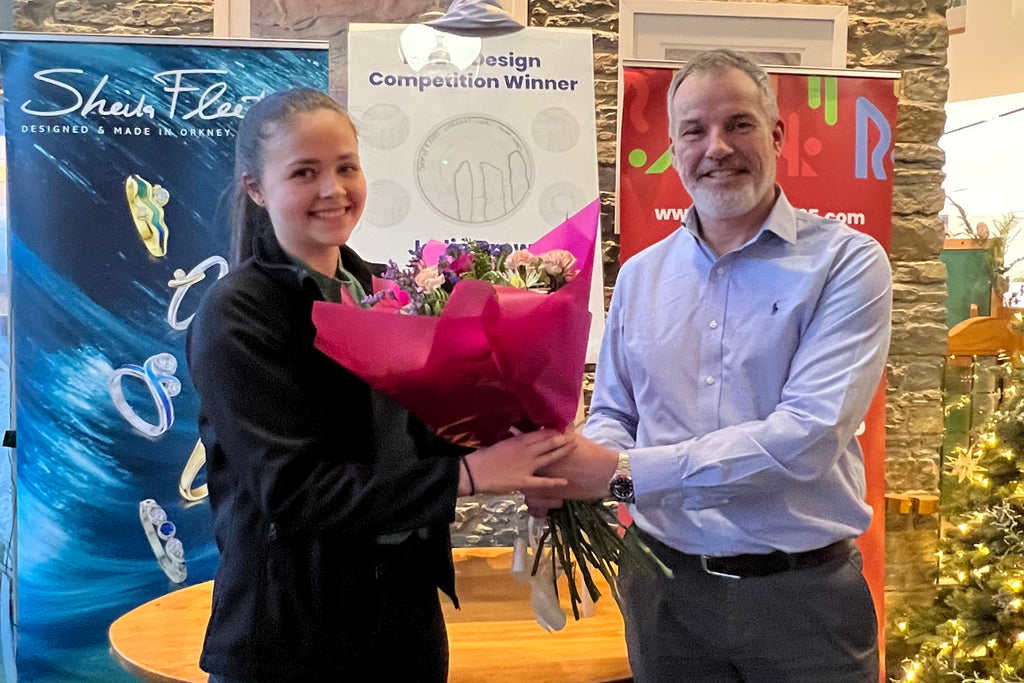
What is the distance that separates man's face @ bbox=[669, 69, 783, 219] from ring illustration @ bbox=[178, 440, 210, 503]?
6.17 feet

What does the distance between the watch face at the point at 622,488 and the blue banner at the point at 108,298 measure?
175 centimetres

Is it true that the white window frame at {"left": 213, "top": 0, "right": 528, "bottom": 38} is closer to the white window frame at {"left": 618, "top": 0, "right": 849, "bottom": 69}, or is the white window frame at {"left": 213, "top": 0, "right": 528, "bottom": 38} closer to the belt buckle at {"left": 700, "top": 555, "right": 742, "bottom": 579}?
the white window frame at {"left": 618, "top": 0, "right": 849, "bottom": 69}

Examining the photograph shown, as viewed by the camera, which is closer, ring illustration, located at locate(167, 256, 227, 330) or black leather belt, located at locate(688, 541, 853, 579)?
black leather belt, located at locate(688, 541, 853, 579)

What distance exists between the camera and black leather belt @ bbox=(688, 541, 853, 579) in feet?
5.86

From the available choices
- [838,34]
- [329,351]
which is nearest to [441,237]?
[838,34]

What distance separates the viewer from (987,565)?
337 cm

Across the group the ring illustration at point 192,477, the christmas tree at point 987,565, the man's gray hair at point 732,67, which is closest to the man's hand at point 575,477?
the man's gray hair at point 732,67

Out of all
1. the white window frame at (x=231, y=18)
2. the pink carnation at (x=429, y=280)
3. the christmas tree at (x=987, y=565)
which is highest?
the white window frame at (x=231, y=18)

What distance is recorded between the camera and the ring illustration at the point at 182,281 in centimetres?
293

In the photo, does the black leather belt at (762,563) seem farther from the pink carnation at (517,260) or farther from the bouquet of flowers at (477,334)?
Answer: the pink carnation at (517,260)

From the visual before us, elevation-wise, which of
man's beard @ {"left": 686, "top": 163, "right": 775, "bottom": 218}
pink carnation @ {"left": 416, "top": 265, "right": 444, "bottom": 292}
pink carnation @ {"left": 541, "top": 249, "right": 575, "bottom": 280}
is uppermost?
man's beard @ {"left": 686, "top": 163, "right": 775, "bottom": 218}

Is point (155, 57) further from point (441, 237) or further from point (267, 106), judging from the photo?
point (267, 106)

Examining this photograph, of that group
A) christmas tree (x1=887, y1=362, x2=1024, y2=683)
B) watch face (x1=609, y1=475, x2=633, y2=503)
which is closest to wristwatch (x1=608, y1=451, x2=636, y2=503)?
watch face (x1=609, y1=475, x2=633, y2=503)

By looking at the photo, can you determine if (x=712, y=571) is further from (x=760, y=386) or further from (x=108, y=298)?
(x=108, y=298)
